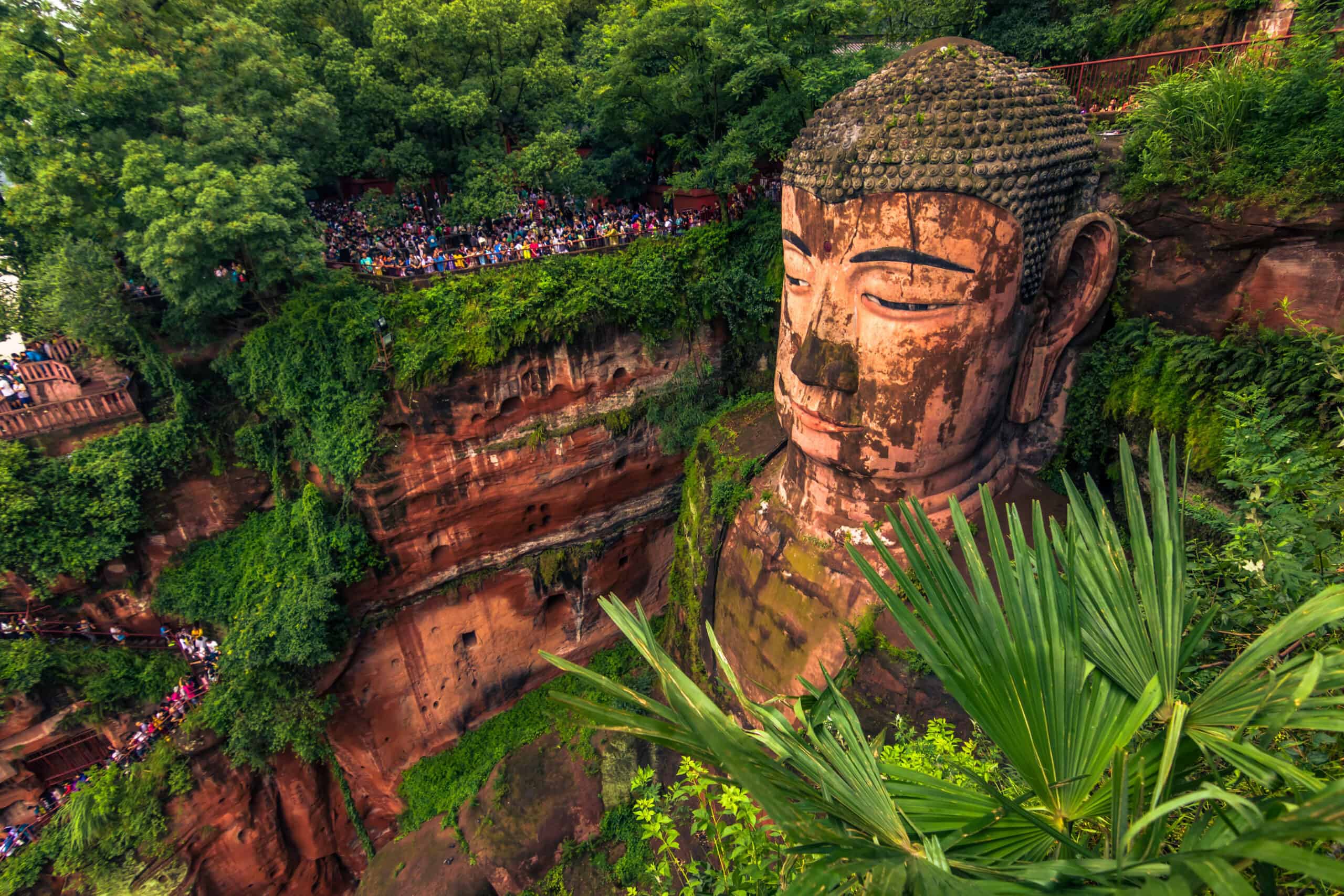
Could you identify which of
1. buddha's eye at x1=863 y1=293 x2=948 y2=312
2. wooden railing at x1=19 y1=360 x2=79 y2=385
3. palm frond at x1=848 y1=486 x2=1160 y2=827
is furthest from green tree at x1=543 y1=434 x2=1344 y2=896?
wooden railing at x1=19 y1=360 x2=79 y2=385

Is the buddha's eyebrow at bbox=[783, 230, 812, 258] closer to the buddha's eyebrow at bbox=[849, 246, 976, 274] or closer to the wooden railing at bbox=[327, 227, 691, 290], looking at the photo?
the buddha's eyebrow at bbox=[849, 246, 976, 274]

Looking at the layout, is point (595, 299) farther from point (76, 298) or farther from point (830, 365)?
point (76, 298)

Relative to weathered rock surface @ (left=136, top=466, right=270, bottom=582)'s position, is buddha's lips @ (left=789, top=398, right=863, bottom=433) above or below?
above

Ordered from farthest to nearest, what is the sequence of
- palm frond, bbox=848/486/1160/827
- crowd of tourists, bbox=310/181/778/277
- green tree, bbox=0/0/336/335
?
crowd of tourists, bbox=310/181/778/277 < green tree, bbox=0/0/336/335 < palm frond, bbox=848/486/1160/827

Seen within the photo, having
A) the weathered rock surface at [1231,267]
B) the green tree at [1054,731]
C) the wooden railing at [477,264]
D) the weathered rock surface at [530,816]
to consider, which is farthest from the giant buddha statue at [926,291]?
the wooden railing at [477,264]

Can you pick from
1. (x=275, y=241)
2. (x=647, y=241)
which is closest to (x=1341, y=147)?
(x=647, y=241)

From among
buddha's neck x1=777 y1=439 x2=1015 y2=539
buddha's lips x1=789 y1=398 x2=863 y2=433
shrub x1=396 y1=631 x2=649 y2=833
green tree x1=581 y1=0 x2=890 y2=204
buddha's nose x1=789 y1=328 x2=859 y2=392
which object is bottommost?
shrub x1=396 y1=631 x2=649 y2=833
